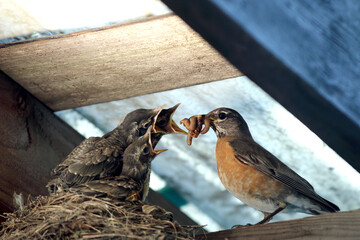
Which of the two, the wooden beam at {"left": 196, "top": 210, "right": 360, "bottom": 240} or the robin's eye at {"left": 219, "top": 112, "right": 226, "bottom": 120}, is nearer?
the wooden beam at {"left": 196, "top": 210, "right": 360, "bottom": 240}

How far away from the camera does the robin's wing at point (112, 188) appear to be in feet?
6.80

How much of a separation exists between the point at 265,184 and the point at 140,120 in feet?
2.16

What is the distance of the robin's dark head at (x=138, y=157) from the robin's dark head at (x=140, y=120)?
39 millimetres

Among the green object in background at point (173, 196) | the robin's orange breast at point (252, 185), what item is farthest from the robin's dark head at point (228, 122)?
the green object in background at point (173, 196)

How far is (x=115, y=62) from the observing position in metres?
2.22

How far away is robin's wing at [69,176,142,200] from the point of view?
2.07 m

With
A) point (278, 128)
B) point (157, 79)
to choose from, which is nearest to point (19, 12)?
point (157, 79)

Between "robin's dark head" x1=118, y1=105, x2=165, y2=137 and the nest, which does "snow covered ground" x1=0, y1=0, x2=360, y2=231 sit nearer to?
"robin's dark head" x1=118, y1=105, x2=165, y2=137

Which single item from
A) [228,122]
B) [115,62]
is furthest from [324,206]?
[115,62]

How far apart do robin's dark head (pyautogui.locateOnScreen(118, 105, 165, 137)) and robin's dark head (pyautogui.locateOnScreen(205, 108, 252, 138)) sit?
0.77ft

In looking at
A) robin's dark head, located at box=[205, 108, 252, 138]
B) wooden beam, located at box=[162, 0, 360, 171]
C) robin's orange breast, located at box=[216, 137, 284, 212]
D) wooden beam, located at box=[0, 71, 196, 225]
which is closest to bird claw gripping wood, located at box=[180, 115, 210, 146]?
robin's dark head, located at box=[205, 108, 252, 138]

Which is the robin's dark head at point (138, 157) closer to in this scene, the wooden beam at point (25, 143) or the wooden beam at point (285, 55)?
the wooden beam at point (25, 143)

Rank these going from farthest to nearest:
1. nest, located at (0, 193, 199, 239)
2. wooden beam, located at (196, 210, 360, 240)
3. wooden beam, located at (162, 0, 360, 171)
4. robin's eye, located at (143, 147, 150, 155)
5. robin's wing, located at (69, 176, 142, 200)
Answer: robin's eye, located at (143, 147, 150, 155) < robin's wing, located at (69, 176, 142, 200) < nest, located at (0, 193, 199, 239) < wooden beam, located at (196, 210, 360, 240) < wooden beam, located at (162, 0, 360, 171)

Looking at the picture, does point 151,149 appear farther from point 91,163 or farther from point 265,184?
point 265,184
